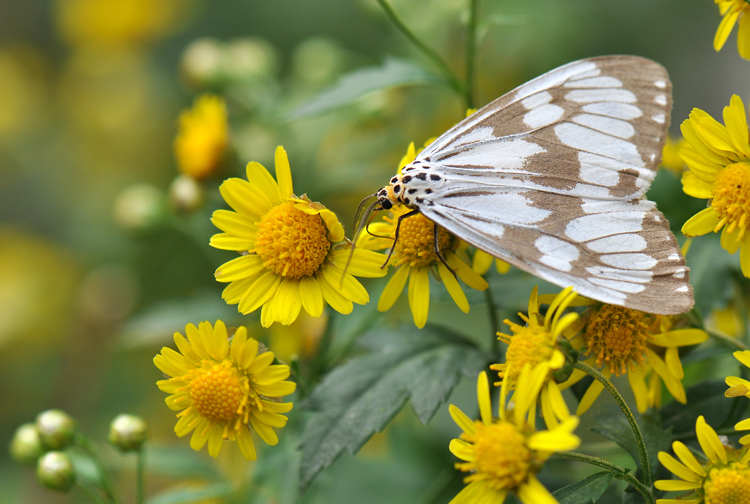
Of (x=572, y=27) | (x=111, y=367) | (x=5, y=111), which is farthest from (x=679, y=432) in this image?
(x=5, y=111)

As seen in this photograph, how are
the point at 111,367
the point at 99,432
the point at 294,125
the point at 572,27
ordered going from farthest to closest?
the point at 111,367
the point at 99,432
the point at 572,27
the point at 294,125

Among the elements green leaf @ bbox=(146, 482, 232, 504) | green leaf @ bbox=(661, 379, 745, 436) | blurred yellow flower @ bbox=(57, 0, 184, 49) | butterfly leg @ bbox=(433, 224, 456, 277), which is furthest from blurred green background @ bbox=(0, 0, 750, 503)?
butterfly leg @ bbox=(433, 224, 456, 277)

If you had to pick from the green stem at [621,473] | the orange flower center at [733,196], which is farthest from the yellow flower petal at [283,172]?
the orange flower center at [733,196]

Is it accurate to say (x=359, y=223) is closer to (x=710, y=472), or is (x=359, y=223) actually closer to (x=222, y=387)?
(x=222, y=387)

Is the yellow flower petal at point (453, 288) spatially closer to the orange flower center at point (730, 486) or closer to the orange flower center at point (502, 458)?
the orange flower center at point (502, 458)

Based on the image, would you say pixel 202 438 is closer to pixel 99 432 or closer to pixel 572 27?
pixel 99 432

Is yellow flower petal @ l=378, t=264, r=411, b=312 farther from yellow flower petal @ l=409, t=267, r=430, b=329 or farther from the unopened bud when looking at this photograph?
the unopened bud
